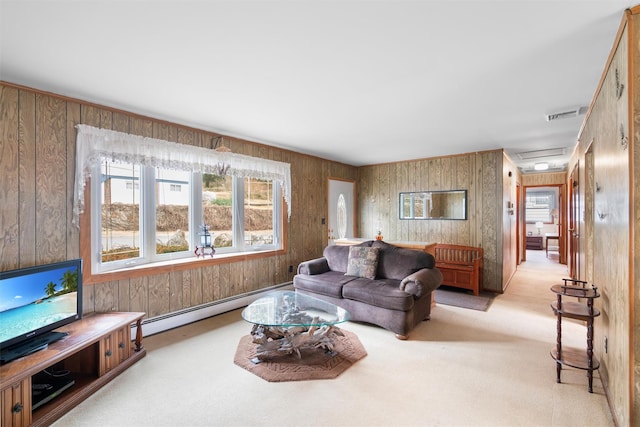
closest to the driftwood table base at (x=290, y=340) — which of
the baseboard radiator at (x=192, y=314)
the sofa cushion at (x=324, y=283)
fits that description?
the sofa cushion at (x=324, y=283)

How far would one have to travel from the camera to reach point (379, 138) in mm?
4109

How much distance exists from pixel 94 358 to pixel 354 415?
204 cm

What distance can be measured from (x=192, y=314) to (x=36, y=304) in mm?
1563

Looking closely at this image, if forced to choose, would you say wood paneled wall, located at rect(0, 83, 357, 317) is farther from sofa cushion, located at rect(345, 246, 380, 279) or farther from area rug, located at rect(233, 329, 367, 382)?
sofa cushion, located at rect(345, 246, 380, 279)

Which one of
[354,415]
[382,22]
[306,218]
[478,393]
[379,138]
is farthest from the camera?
[306,218]

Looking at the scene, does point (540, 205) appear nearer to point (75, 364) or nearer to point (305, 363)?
point (305, 363)

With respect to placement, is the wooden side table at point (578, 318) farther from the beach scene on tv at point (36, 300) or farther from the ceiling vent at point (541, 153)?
the beach scene on tv at point (36, 300)

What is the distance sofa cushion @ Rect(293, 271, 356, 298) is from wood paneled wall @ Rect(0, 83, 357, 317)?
1.01 meters

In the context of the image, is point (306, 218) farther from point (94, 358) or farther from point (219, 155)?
point (94, 358)

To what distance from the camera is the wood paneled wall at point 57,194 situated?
228 centimetres

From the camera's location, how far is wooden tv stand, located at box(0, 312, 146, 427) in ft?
5.49

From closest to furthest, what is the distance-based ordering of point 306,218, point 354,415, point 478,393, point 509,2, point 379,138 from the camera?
point 509,2
point 354,415
point 478,393
point 379,138
point 306,218

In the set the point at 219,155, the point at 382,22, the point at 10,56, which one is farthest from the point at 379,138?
the point at 10,56

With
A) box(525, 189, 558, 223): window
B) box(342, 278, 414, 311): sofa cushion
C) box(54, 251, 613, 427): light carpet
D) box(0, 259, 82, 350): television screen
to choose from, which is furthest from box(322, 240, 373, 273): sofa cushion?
box(525, 189, 558, 223): window
